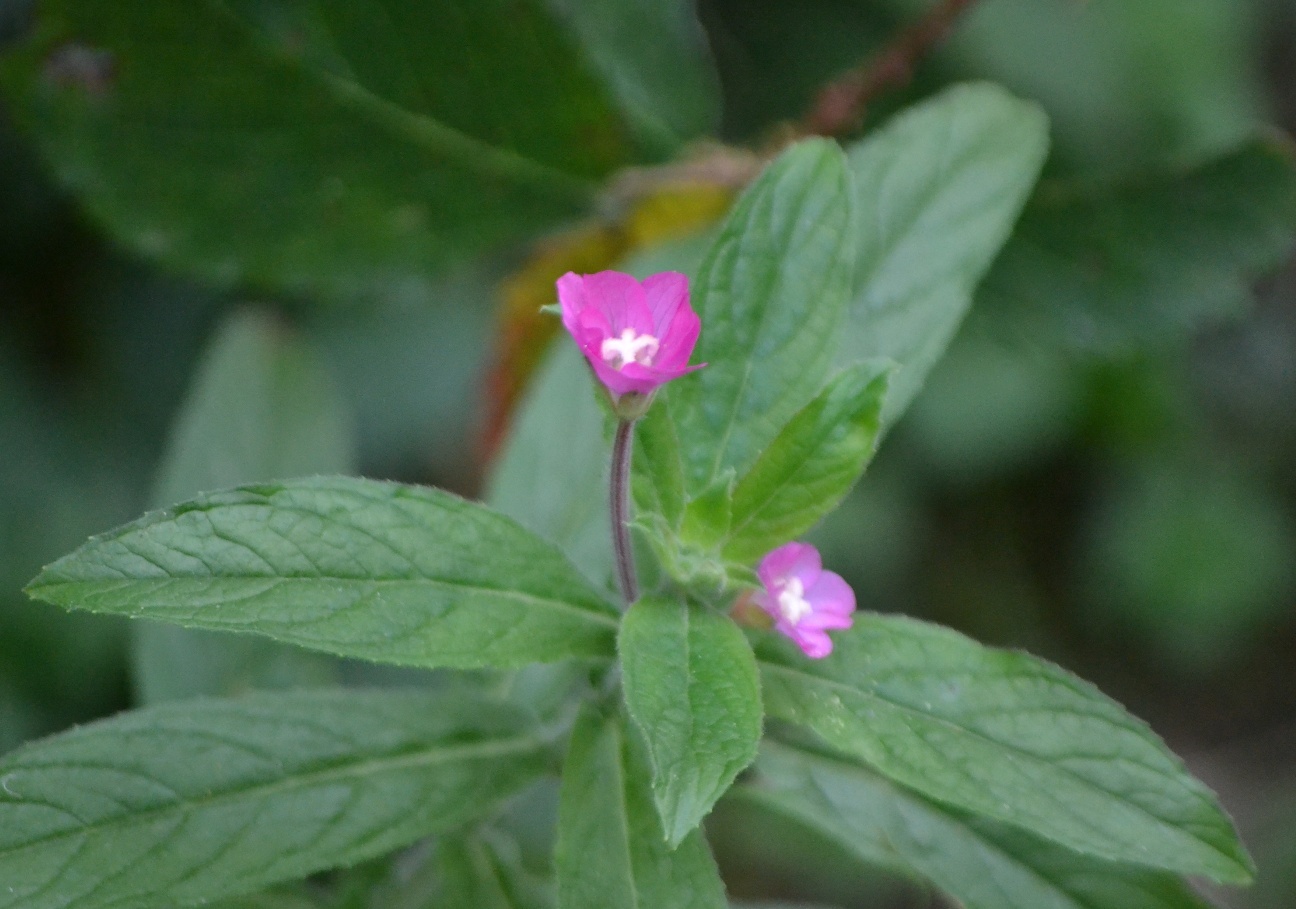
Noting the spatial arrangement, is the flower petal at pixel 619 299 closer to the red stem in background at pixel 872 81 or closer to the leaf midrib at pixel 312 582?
the leaf midrib at pixel 312 582

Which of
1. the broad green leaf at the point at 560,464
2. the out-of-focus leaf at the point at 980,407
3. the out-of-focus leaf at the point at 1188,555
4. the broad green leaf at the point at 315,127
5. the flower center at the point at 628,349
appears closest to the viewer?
the flower center at the point at 628,349

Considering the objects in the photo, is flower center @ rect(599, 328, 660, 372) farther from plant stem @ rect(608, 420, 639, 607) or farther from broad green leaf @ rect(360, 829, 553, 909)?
broad green leaf @ rect(360, 829, 553, 909)

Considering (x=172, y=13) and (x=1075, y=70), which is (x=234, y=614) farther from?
(x=1075, y=70)

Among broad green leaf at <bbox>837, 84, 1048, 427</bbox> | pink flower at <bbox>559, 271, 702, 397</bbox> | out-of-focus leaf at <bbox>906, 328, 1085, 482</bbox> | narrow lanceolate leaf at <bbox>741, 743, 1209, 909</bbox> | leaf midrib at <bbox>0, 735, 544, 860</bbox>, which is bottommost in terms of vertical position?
out-of-focus leaf at <bbox>906, 328, 1085, 482</bbox>

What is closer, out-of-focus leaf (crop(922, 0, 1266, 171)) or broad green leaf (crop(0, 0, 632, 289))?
broad green leaf (crop(0, 0, 632, 289))

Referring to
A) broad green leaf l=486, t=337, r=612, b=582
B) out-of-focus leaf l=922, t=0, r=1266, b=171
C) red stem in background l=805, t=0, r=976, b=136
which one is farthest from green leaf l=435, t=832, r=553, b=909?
out-of-focus leaf l=922, t=0, r=1266, b=171

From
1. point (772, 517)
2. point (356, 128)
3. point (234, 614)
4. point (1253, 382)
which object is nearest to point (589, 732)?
point (772, 517)

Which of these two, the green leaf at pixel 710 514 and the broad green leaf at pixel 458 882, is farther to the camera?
the broad green leaf at pixel 458 882

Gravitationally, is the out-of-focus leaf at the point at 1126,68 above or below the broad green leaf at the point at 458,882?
above

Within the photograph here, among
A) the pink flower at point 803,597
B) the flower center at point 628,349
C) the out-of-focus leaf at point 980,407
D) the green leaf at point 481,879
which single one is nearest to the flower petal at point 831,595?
the pink flower at point 803,597
